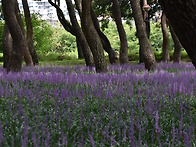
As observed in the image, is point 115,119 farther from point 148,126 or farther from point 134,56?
point 134,56

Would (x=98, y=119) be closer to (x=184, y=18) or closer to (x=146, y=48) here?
(x=184, y=18)

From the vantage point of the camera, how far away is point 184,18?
3148 mm

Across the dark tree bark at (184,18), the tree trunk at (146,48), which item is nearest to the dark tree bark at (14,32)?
the tree trunk at (146,48)

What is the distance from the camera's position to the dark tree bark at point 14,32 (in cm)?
983

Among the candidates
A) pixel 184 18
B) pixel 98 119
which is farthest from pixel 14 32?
pixel 184 18

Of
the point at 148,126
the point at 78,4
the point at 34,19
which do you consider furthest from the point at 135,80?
the point at 34,19

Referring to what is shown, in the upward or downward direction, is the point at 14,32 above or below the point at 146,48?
above

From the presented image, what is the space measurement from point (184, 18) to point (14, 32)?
789cm

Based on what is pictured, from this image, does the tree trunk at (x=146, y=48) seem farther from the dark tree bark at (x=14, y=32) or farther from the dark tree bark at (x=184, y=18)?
the dark tree bark at (x=184, y=18)

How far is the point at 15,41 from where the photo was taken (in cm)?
1006

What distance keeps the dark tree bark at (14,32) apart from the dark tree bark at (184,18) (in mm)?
7690

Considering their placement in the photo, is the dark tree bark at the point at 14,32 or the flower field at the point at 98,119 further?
the dark tree bark at the point at 14,32


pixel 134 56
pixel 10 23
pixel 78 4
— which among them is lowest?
pixel 134 56

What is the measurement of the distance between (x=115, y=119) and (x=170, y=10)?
156 cm
